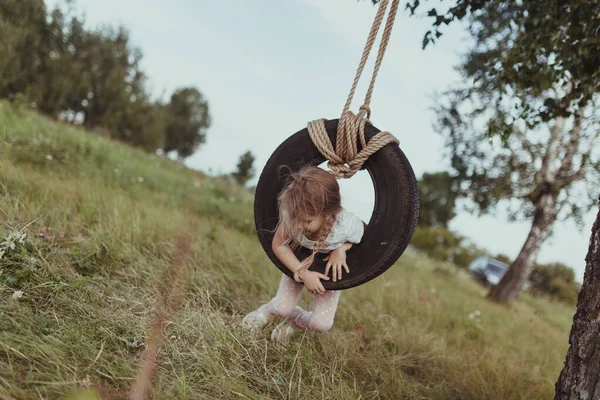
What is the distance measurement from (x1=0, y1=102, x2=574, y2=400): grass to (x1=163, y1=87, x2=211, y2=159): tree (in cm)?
2829

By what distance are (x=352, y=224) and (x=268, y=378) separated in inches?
34.8

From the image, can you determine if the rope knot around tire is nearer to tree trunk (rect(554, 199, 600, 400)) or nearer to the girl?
the girl

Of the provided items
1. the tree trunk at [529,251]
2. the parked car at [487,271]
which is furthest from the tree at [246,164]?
the tree trunk at [529,251]

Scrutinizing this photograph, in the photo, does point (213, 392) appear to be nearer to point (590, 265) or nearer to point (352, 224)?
point (352, 224)

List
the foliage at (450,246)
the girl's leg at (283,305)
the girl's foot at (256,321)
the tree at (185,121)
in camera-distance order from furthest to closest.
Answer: the tree at (185,121) → the foliage at (450,246) → the girl's leg at (283,305) → the girl's foot at (256,321)

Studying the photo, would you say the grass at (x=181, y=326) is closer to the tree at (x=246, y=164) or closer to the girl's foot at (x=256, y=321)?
the girl's foot at (x=256, y=321)

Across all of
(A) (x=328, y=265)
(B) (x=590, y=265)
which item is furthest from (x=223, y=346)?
(B) (x=590, y=265)

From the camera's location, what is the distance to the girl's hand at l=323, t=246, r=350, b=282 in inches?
89.8

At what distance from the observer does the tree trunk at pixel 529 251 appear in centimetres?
823

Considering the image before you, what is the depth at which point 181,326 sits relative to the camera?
2.17 meters

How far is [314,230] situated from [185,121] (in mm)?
32212

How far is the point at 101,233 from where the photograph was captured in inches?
124

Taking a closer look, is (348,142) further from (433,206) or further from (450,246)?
(433,206)

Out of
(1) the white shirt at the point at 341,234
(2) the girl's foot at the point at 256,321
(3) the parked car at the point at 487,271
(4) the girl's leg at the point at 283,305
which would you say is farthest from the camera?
(3) the parked car at the point at 487,271
